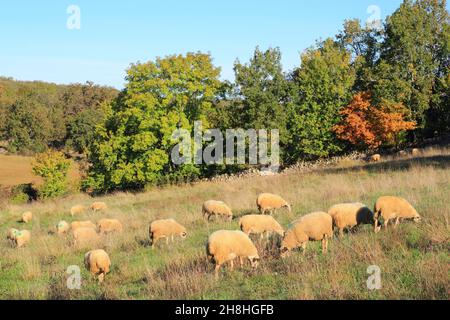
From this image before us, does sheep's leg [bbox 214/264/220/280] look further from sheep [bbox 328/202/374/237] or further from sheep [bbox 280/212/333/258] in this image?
sheep [bbox 328/202/374/237]

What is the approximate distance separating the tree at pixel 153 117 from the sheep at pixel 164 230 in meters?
22.5

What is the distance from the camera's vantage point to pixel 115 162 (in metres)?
39.2

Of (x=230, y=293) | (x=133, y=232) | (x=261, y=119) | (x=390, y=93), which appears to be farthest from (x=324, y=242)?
(x=390, y=93)

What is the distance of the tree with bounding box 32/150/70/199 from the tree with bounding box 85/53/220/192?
6848 millimetres

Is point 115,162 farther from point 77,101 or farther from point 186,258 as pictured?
point 77,101

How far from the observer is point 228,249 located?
957 cm

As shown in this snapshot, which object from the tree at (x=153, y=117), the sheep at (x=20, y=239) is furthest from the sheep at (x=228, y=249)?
the tree at (x=153, y=117)

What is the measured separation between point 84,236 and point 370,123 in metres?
28.5

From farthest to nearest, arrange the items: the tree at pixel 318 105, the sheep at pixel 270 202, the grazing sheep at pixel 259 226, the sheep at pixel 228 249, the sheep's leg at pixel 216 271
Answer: the tree at pixel 318 105, the sheep at pixel 270 202, the grazing sheep at pixel 259 226, the sheep at pixel 228 249, the sheep's leg at pixel 216 271

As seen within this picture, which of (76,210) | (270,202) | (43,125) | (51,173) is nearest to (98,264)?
(270,202)

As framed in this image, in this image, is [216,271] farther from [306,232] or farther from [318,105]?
[318,105]

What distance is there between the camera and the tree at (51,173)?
45125mm

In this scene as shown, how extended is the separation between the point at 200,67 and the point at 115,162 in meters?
11.5

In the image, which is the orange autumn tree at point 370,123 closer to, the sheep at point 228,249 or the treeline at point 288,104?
the treeline at point 288,104
